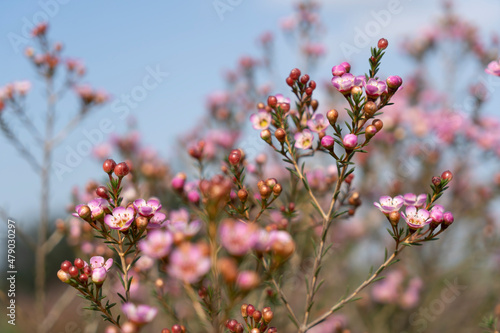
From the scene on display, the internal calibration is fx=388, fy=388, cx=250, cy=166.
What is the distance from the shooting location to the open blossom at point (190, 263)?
999 mm

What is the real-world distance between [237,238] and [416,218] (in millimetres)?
910

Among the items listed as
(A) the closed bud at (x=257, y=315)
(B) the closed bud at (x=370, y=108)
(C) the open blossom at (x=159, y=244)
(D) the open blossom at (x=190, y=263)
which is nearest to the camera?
(D) the open blossom at (x=190, y=263)

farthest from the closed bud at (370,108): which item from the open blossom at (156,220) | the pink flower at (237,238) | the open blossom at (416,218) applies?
the open blossom at (156,220)

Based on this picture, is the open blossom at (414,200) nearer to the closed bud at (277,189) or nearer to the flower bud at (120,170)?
the closed bud at (277,189)

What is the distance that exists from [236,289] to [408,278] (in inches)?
175

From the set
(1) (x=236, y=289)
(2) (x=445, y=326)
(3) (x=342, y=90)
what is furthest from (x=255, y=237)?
(2) (x=445, y=326)

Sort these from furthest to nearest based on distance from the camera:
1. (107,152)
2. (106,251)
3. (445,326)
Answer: (445,326) < (107,152) < (106,251)

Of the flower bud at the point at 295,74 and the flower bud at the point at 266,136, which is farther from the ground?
the flower bud at the point at 295,74

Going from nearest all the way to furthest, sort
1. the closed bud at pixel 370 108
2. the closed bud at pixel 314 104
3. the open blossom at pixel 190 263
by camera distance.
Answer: the open blossom at pixel 190 263 < the closed bud at pixel 370 108 < the closed bud at pixel 314 104

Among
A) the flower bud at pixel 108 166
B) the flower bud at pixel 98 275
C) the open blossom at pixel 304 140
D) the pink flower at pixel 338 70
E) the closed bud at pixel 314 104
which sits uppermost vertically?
the pink flower at pixel 338 70

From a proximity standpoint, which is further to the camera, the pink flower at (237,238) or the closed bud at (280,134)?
the closed bud at (280,134)

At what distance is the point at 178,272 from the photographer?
1.01 metres

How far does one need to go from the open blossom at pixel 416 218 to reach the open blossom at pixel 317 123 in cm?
58

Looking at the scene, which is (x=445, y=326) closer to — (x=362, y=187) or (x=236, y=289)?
(x=362, y=187)
